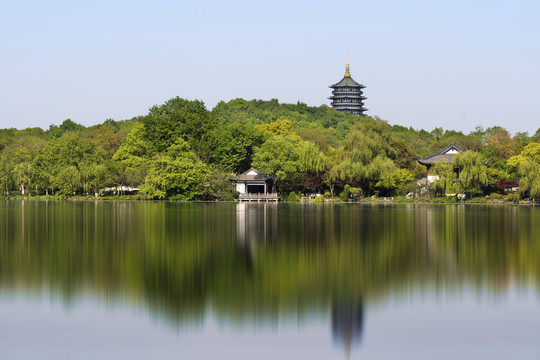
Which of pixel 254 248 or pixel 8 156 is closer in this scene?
pixel 254 248

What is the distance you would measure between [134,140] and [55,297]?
44.6 metres

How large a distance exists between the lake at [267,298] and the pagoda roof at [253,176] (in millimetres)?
30551

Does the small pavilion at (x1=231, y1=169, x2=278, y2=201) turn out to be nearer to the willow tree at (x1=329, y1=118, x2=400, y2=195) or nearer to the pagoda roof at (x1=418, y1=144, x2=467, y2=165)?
the willow tree at (x1=329, y1=118, x2=400, y2=195)

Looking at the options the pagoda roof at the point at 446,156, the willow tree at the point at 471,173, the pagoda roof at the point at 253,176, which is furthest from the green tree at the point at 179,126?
the willow tree at the point at 471,173

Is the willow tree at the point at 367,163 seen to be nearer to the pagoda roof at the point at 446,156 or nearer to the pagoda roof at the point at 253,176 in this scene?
the pagoda roof at the point at 446,156

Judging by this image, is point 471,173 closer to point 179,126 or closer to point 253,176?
point 253,176

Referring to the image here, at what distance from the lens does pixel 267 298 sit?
8930mm

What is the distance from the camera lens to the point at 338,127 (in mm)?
88062

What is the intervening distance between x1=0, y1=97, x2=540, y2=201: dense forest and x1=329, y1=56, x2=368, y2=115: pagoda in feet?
151

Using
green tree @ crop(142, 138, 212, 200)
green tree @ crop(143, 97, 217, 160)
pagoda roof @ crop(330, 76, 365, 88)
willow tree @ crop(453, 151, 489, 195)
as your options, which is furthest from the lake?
pagoda roof @ crop(330, 76, 365, 88)

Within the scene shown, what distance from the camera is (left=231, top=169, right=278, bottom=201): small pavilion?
47031 millimetres

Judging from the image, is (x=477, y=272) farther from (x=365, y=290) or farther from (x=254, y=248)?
(x=254, y=248)

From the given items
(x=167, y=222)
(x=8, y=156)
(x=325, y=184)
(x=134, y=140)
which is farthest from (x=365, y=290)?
(x=8, y=156)

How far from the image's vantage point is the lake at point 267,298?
684 cm
